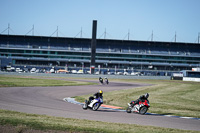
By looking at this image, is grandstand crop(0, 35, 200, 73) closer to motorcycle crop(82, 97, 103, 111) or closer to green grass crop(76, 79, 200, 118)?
green grass crop(76, 79, 200, 118)

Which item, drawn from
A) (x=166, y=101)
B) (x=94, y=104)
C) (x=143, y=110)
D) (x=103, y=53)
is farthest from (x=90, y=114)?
(x=103, y=53)

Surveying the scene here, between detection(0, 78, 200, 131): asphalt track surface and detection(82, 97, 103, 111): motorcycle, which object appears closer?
detection(0, 78, 200, 131): asphalt track surface

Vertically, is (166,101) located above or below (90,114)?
below

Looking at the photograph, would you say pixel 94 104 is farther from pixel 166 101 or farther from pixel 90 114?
pixel 166 101

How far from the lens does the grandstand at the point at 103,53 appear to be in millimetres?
119438

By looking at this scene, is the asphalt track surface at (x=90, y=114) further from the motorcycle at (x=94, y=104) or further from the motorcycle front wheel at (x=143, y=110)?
the motorcycle front wheel at (x=143, y=110)

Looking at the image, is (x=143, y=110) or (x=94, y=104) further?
(x=94, y=104)

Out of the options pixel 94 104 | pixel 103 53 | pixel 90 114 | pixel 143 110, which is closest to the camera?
pixel 90 114

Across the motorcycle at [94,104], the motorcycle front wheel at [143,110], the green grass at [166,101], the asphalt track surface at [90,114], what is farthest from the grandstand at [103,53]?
the motorcycle front wheel at [143,110]

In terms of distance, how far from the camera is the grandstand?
119m

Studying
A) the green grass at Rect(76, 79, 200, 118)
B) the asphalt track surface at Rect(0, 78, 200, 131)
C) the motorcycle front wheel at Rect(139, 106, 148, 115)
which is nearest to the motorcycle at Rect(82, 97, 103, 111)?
the asphalt track surface at Rect(0, 78, 200, 131)

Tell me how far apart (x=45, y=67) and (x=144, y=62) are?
43767mm

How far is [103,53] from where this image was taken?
122 metres

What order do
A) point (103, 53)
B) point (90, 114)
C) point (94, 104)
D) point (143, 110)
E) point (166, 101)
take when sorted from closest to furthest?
point (90, 114)
point (143, 110)
point (94, 104)
point (166, 101)
point (103, 53)
